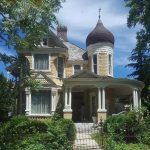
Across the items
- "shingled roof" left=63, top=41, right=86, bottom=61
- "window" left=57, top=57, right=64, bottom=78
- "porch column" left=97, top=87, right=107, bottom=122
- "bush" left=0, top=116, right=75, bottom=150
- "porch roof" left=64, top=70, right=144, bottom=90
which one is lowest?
"bush" left=0, top=116, right=75, bottom=150

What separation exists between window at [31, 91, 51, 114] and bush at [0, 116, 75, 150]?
36.9 feet

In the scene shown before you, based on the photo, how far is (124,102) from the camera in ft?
181

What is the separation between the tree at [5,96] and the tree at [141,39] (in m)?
10.3

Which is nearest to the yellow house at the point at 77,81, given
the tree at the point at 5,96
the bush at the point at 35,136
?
the tree at the point at 5,96

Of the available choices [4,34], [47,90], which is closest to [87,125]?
[47,90]

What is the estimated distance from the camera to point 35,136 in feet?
68.3

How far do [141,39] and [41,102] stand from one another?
11.4 m

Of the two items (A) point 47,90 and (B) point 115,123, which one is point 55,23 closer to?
(B) point 115,123

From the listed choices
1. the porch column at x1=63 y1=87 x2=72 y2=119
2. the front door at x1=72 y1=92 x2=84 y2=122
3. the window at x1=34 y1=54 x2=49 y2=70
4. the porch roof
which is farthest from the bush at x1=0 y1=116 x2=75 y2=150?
the front door at x1=72 y1=92 x2=84 y2=122

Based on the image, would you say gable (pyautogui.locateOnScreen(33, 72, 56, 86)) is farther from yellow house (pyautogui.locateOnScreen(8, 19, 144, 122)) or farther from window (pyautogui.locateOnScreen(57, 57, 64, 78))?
window (pyautogui.locateOnScreen(57, 57, 64, 78))

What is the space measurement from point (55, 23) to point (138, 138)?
7.77m

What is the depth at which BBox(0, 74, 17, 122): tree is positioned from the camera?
27.5m

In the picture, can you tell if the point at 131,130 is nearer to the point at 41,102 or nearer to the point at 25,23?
the point at 25,23

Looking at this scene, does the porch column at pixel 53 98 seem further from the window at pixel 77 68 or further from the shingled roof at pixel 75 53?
the shingled roof at pixel 75 53
